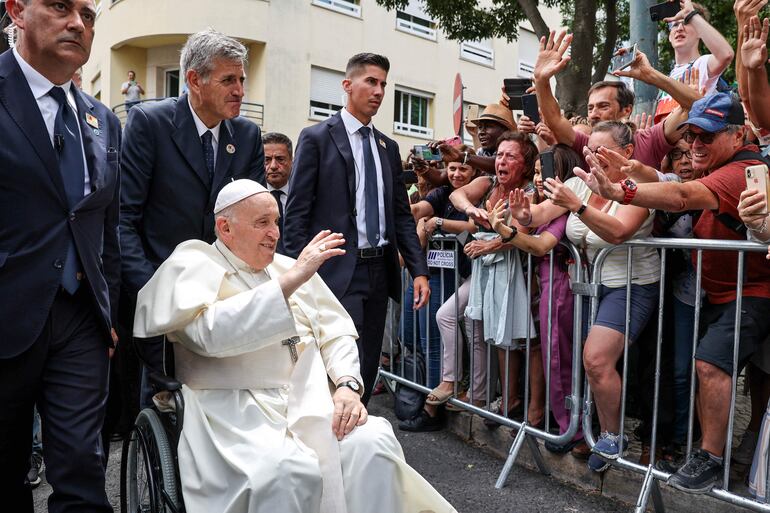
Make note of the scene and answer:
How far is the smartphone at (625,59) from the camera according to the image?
4.35m

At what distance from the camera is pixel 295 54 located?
1922 cm

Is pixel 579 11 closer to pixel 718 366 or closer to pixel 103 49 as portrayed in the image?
pixel 718 366

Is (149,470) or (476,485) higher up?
(149,470)

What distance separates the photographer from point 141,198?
329cm

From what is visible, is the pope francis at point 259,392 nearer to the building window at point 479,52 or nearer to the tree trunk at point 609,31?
the tree trunk at point 609,31

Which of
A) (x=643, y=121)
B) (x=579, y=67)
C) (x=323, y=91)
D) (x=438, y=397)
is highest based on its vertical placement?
(x=323, y=91)

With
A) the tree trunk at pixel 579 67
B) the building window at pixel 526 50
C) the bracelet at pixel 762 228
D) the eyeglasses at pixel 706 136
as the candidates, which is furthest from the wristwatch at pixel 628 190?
the building window at pixel 526 50

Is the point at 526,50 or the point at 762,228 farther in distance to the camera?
the point at 526,50

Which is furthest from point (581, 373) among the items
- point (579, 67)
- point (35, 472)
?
point (579, 67)

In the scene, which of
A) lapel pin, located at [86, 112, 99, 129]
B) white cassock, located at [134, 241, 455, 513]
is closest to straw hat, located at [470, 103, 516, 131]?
white cassock, located at [134, 241, 455, 513]

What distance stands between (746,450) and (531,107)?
2488mm

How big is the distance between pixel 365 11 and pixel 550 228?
1799cm

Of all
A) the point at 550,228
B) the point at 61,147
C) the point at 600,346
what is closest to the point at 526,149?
the point at 550,228

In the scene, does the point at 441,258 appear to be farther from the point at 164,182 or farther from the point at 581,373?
the point at 164,182
